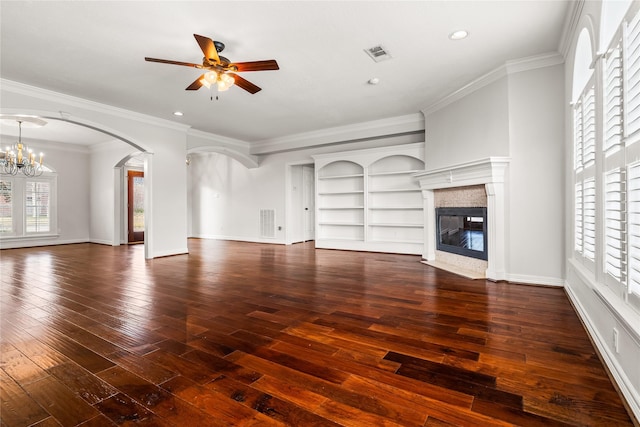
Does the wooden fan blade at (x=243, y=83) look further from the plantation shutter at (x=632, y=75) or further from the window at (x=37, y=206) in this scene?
the window at (x=37, y=206)

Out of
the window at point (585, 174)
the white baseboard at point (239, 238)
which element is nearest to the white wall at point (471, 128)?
the window at point (585, 174)

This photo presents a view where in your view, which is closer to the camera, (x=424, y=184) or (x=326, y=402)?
(x=326, y=402)

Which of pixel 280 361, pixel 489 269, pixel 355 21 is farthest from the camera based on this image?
pixel 489 269

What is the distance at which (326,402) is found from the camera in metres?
1.62

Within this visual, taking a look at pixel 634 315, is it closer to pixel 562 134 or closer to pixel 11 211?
pixel 562 134

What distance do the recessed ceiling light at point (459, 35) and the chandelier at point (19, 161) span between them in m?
8.72

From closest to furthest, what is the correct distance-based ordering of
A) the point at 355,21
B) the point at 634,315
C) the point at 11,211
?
the point at 634,315 < the point at 355,21 < the point at 11,211

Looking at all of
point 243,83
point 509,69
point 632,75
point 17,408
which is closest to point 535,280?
point 509,69

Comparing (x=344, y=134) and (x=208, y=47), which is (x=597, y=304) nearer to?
(x=208, y=47)

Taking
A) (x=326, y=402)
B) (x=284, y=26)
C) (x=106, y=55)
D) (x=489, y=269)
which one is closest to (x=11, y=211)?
(x=106, y=55)

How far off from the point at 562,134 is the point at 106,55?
18.8 ft

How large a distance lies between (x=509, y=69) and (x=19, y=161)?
10162 mm

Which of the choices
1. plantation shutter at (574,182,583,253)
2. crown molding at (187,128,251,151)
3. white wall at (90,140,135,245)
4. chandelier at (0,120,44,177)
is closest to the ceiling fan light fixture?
plantation shutter at (574,182,583,253)

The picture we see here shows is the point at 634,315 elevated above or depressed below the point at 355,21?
below
